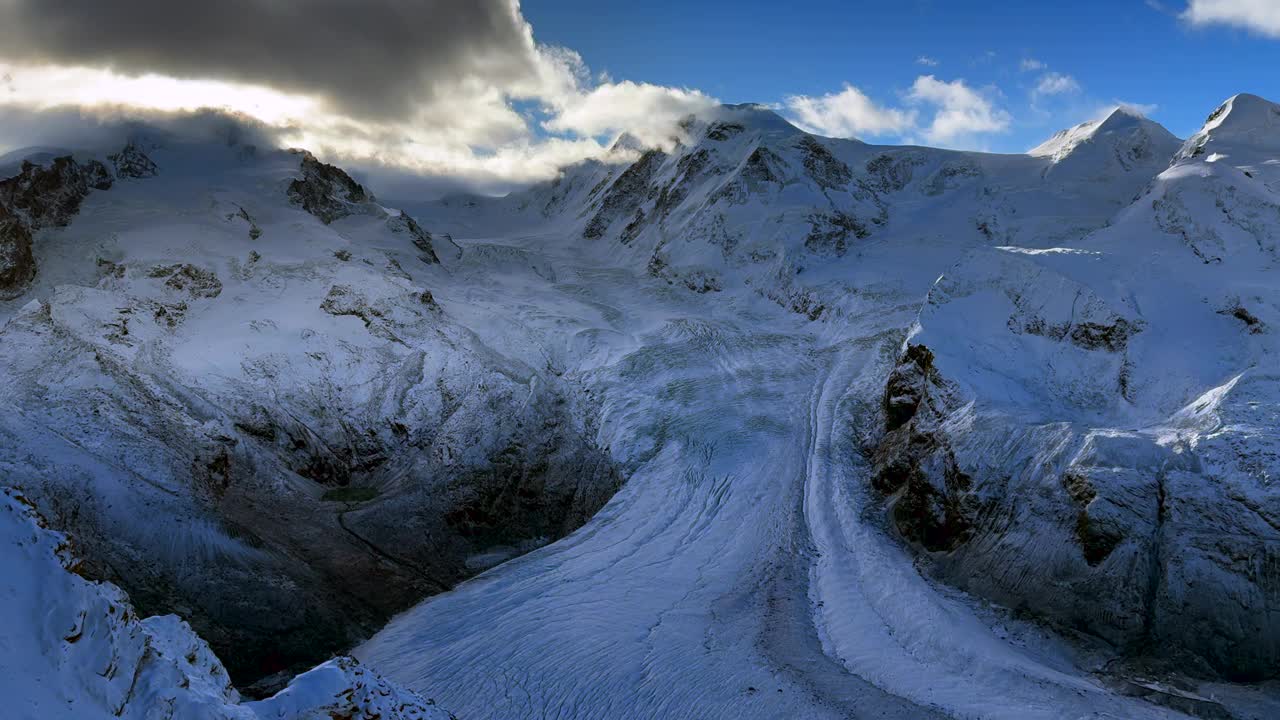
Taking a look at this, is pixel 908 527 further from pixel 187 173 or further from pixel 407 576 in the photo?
pixel 187 173

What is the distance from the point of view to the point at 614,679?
1088 inches

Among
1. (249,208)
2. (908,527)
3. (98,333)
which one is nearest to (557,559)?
(908,527)

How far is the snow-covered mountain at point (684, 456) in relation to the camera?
2770 cm

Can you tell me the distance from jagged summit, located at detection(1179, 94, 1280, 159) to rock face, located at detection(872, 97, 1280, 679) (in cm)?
1120

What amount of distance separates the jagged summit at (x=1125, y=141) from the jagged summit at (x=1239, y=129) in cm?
2217

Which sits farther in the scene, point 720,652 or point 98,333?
point 98,333

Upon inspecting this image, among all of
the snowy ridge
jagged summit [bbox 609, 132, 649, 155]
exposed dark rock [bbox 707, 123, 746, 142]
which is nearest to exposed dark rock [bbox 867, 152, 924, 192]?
exposed dark rock [bbox 707, 123, 746, 142]

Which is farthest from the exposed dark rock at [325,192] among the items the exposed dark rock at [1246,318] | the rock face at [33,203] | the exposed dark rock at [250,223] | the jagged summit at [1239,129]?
the jagged summit at [1239,129]

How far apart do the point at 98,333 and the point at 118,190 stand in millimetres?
30672

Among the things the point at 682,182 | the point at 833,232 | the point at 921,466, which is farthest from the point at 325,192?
the point at 921,466

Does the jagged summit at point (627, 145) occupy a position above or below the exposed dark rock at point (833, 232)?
above

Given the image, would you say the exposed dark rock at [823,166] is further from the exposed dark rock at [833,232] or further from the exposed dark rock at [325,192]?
the exposed dark rock at [325,192]

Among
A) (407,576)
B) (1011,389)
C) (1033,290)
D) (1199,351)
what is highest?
(1033,290)

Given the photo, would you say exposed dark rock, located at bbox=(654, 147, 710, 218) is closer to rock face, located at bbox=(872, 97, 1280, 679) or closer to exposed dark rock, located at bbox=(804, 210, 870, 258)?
exposed dark rock, located at bbox=(804, 210, 870, 258)
